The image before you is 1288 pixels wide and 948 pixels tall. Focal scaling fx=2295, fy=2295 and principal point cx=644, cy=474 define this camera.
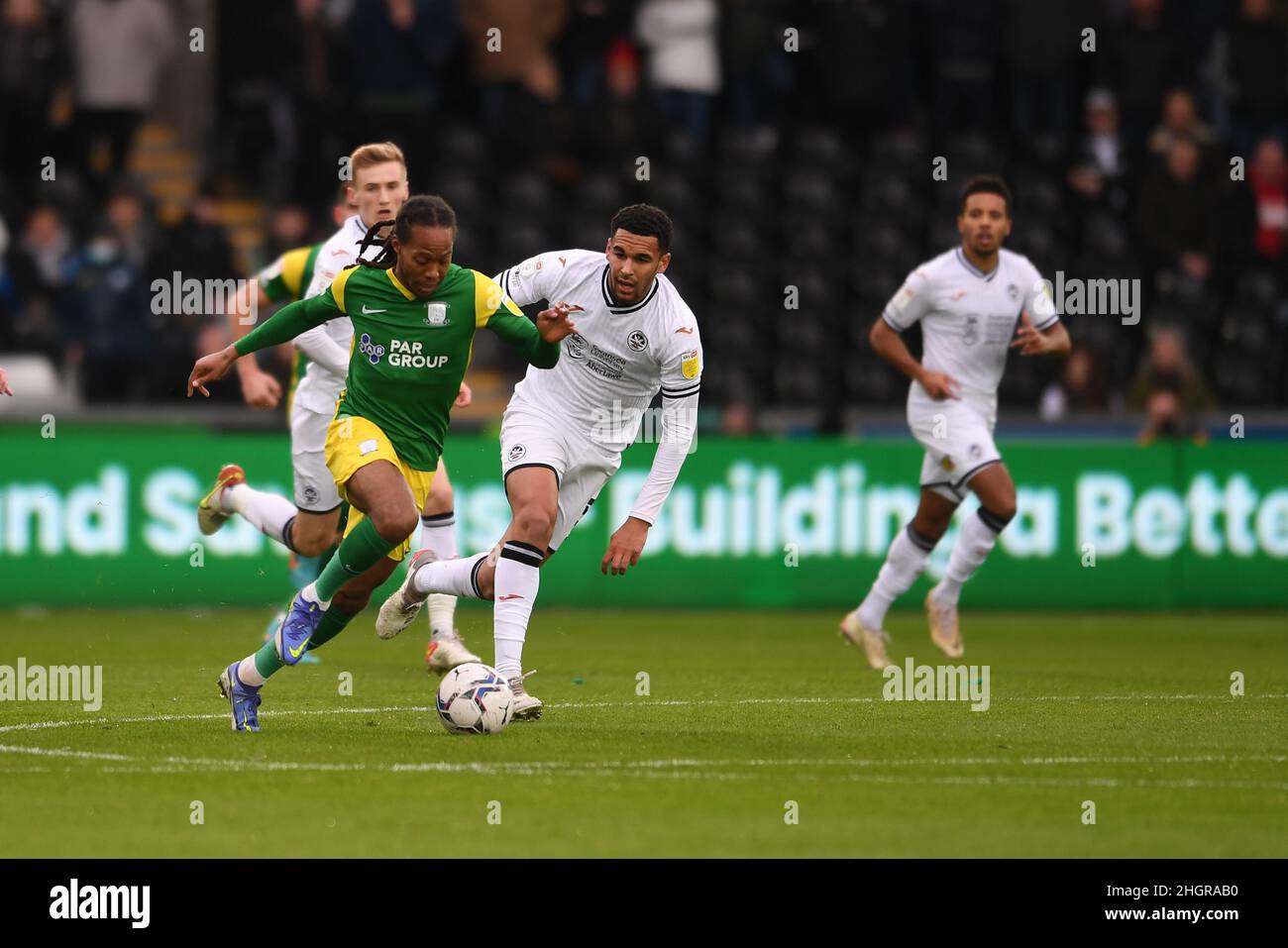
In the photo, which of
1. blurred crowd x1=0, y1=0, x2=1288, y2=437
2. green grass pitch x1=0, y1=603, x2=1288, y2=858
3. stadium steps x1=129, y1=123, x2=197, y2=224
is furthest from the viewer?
stadium steps x1=129, y1=123, x2=197, y2=224

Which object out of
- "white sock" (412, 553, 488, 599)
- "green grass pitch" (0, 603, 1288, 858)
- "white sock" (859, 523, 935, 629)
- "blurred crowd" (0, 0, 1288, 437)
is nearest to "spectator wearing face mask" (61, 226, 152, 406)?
"blurred crowd" (0, 0, 1288, 437)

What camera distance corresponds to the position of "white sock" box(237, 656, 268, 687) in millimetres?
9297

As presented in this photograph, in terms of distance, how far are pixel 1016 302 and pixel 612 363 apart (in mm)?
3871

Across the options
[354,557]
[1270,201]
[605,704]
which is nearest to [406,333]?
[354,557]

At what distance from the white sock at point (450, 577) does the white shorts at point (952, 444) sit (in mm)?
3993

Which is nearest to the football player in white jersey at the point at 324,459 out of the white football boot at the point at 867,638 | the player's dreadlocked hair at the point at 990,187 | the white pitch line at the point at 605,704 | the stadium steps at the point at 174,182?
the white pitch line at the point at 605,704

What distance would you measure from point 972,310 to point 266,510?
14.2 feet

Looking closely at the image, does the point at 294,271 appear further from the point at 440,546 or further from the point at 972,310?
the point at 972,310

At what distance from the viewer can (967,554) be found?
13.6m

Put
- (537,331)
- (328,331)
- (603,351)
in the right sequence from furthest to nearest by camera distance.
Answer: (328,331) < (603,351) < (537,331)

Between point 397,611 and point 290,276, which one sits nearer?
point 397,611

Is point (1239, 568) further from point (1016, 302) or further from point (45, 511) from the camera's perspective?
point (45, 511)

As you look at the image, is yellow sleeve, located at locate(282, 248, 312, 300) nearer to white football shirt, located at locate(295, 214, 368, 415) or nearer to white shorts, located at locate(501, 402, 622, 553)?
white football shirt, located at locate(295, 214, 368, 415)

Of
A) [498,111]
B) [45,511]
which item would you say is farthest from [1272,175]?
[45,511]
